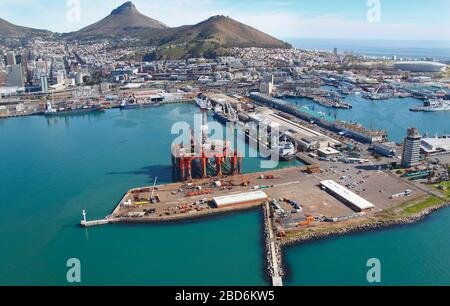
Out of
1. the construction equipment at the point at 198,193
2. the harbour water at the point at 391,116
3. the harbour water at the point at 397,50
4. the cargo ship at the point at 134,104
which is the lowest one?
the construction equipment at the point at 198,193

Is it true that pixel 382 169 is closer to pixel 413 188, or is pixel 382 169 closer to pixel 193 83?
pixel 413 188

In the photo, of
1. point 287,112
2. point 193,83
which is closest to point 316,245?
point 287,112

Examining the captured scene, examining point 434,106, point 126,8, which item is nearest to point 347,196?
point 434,106

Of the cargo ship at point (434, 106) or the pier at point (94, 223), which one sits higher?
the cargo ship at point (434, 106)

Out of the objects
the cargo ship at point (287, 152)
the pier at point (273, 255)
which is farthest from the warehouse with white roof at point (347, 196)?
the cargo ship at point (287, 152)

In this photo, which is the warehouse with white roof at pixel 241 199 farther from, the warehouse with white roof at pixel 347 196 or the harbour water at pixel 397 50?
the harbour water at pixel 397 50

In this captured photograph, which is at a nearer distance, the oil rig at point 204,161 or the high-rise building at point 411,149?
the oil rig at point 204,161

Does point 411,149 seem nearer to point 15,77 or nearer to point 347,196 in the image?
point 347,196
